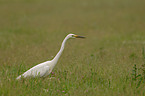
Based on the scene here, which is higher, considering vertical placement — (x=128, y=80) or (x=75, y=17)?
(x=75, y=17)

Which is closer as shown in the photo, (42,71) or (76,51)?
(42,71)

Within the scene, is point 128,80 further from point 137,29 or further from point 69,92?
point 137,29

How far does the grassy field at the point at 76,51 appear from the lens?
5.42 meters

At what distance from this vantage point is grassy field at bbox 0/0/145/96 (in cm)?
542

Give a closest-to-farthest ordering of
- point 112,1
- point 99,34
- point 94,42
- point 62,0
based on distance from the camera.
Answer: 1. point 94,42
2. point 99,34
3. point 112,1
4. point 62,0

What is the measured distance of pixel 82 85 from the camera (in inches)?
222

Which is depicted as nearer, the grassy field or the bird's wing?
the grassy field

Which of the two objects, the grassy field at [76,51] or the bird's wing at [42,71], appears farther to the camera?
the bird's wing at [42,71]

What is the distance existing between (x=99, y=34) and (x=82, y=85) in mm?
9731

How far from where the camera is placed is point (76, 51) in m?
10.2

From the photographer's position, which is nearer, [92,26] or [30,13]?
[92,26]

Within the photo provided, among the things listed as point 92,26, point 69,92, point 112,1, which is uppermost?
point 112,1

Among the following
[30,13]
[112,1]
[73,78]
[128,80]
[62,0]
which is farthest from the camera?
[62,0]

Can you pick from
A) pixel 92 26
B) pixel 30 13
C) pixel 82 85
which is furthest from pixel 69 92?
pixel 30 13
